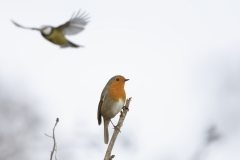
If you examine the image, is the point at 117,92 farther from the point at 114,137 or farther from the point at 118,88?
the point at 114,137

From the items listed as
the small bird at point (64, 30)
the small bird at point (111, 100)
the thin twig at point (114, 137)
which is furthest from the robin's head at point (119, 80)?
the small bird at point (64, 30)

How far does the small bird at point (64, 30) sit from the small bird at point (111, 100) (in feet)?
9.71

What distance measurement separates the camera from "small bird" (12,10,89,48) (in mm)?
1576

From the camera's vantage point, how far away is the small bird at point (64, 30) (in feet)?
5.17

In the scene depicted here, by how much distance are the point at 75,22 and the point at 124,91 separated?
3119 millimetres

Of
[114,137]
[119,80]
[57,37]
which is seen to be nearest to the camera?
[57,37]

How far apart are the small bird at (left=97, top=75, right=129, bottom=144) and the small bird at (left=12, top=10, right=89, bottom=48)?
2960 millimetres

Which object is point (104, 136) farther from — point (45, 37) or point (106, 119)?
point (45, 37)

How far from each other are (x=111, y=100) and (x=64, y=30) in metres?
3.15

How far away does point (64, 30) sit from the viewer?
1.82 m

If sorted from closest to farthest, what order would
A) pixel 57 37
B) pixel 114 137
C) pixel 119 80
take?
pixel 57 37 < pixel 114 137 < pixel 119 80

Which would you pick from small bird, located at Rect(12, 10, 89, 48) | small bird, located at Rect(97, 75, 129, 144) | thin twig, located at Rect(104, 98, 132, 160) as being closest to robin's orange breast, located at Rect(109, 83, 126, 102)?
small bird, located at Rect(97, 75, 129, 144)

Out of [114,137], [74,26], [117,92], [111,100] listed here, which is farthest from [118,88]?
[74,26]

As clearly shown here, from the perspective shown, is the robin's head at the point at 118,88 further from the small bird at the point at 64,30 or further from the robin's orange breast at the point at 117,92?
the small bird at the point at 64,30
